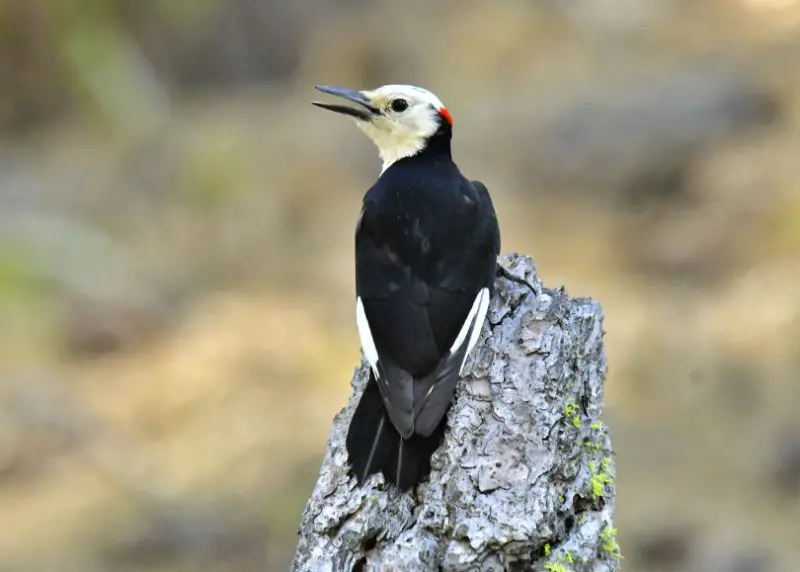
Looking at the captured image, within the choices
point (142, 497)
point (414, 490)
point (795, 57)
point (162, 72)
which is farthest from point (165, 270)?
point (414, 490)

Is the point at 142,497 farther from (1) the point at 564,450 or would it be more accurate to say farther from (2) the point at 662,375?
(1) the point at 564,450

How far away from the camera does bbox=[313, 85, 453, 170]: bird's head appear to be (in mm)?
4254

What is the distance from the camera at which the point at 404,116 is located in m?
4.27

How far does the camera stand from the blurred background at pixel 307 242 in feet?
20.8

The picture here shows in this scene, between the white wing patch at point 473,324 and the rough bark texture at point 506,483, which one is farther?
the white wing patch at point 473,324

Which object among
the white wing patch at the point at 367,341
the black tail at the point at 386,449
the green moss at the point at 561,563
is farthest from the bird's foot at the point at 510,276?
the green moss at the point at 561,563

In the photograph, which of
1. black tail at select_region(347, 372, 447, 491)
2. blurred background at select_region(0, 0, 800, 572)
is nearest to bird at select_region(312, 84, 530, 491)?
black tail at select_region(347, 372, 447, 491)

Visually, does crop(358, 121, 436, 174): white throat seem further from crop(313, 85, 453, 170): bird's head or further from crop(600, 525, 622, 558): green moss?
crop(600, 525, 622, 558): green moss

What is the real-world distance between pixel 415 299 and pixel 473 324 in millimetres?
210

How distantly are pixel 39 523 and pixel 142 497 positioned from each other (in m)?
0.63

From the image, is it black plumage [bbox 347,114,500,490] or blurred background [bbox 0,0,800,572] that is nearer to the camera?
black plumage [bbox 347,114,500,490]

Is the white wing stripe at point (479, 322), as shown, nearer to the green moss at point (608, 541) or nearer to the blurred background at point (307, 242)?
the green moss at point (608, 541)

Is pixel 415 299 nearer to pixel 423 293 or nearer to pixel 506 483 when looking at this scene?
pixel 423 293

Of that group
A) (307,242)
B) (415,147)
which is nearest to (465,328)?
(415,147)
